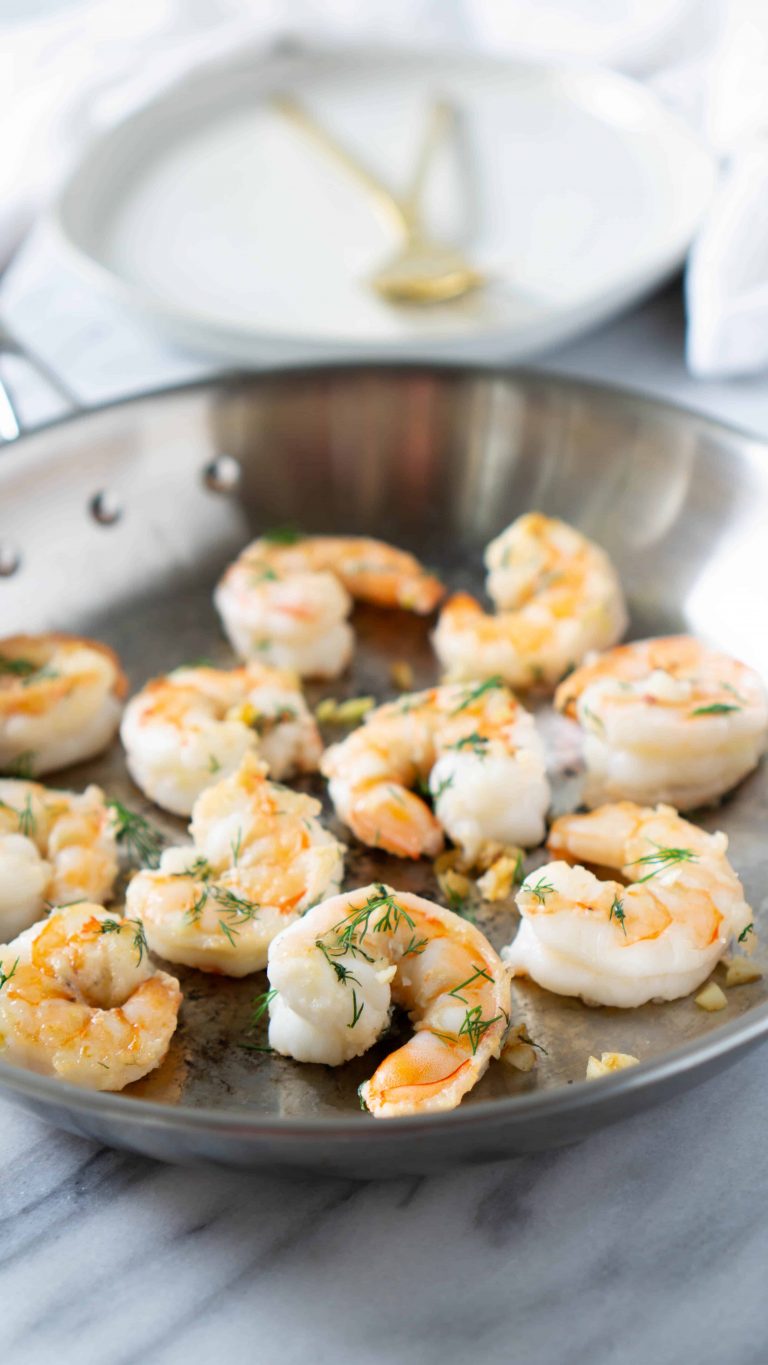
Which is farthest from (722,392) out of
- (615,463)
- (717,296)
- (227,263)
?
(227,263)

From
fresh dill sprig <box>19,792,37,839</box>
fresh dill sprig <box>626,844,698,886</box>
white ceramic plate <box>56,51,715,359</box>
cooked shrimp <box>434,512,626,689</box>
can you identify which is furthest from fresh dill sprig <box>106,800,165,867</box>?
white ceramic plate <box>56,51,715,359</box>

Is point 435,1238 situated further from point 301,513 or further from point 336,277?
point 336,277

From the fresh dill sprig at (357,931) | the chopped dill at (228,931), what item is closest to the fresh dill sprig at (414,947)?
the fresh dill sprig at (357,931)

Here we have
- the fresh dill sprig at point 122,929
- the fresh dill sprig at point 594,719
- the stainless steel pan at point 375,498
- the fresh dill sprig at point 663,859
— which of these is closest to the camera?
the fresh dill sprig at point 122,929

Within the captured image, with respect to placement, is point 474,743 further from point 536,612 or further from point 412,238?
point 412,238

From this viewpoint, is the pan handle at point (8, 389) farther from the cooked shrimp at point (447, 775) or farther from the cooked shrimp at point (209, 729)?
the cooked shrimp at point (447, 775)

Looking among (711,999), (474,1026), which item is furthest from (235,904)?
(711,999)
